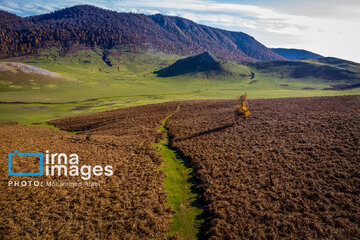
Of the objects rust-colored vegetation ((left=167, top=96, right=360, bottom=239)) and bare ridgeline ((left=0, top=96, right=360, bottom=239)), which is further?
rust-colored vegetation ((left=167, top=96, right=360, bottom=239))

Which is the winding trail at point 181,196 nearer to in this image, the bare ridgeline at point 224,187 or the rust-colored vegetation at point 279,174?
the bare ridgeline at point 224,187

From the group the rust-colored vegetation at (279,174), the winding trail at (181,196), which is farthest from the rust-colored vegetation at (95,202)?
the rust-colored vegetation at (279,174)

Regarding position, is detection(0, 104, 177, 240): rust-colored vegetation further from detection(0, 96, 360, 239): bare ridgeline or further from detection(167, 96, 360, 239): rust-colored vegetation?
detection(167, 96, 360, 239): rust-colored vegetation

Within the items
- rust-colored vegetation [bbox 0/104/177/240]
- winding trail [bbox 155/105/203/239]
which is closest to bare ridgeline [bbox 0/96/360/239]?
rust-colored vegetation [bbox 0/104/177/240]

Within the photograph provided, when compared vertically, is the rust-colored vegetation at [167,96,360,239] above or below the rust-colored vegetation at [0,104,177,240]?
above

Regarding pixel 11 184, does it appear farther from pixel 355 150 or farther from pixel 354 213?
pixel 355 150
